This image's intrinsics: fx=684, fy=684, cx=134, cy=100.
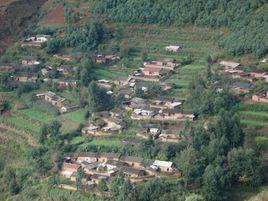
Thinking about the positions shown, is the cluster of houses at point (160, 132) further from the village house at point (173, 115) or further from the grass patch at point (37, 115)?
the grass patch at point (37, 115)

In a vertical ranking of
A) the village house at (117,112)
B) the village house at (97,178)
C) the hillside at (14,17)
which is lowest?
the village house at (97,178)

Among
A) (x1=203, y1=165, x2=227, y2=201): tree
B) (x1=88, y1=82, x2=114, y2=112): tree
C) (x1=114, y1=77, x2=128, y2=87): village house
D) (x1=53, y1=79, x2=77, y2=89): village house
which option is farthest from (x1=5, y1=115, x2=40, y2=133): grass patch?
(x1=203, y1=165, x2=227, y2=201): tree

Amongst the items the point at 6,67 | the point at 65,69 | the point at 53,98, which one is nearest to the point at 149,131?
the point at 53,98

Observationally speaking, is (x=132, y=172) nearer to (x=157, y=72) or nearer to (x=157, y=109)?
(x=157, y=109)

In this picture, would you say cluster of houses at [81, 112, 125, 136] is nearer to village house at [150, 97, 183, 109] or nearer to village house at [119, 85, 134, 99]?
village house at [119, 85, 134, 99]

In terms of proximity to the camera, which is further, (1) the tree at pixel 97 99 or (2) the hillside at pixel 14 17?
(2) the hillside at pixel 14 17

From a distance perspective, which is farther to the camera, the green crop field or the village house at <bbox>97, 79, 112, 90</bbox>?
the village house at <bbox>97, 79, 112, 90</bbox>

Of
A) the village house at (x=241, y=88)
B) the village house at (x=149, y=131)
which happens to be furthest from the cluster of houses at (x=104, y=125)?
the village house at (x=241, y=88)
